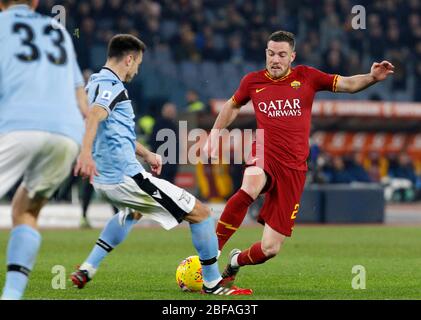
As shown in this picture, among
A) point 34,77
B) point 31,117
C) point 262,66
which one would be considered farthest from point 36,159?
point 262,66

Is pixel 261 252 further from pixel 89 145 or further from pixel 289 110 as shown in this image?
pixel 89 145

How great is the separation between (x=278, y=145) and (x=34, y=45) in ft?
10.5

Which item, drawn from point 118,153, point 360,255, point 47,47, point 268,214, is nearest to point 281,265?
point 360,255

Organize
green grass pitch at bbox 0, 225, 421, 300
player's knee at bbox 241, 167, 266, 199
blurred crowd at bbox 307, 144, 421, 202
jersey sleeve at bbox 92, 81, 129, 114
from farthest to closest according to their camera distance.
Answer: blurred crowd at bbox 307, 144, 421, 202 < player's knee at bbox 241, 167, 266, 199 < green grass pitch at bbox 0, 225, 421, 300 < jersey sleeve at bbox 92, 81, 129, 114

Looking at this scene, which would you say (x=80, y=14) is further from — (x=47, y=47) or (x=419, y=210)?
(x=47, y=47)

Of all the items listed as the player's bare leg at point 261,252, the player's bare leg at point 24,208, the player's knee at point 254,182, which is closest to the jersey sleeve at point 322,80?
the player's knee at point 254,182

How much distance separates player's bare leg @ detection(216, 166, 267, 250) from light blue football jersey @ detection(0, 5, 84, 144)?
2.78 meters

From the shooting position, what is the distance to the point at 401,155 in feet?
87.1

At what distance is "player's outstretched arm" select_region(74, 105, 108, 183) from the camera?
6.60 m

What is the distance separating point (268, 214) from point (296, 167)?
484 mm

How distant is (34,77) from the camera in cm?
634

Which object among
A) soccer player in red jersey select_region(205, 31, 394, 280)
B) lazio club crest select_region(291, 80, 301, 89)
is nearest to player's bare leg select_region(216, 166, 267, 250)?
soccer player in red jersey select_region(205, 31, 394, 280)

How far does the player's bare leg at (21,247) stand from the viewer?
6.45 m

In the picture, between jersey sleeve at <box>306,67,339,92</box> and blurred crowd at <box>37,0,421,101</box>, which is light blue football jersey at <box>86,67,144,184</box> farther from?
blurred crowd at <box>37,0,421,101</box>
